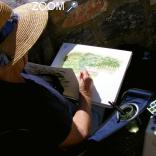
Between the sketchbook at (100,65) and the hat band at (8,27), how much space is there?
1.72 feet

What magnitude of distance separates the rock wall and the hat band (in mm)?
589

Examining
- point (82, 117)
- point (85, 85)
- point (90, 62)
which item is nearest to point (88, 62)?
point (90, 62)

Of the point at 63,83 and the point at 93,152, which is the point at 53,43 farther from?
the point at 93,152

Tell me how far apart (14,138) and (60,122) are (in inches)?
7.5

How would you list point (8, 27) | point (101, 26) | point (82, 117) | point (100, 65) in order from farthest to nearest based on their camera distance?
1. point (101, 26)
2. point (100, 65)
3. point (82, 117)
4. point (8, 27)

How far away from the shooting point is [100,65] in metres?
1.75

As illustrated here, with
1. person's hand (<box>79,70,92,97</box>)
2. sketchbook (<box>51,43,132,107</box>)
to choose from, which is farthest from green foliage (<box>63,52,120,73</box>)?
person's hand (<box>79,70,92,97</box>)

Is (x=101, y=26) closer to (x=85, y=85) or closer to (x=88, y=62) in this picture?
(x=88, y=62)

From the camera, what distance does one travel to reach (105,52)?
1820 mm

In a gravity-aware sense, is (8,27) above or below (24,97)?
above

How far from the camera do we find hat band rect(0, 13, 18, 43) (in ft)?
3.98

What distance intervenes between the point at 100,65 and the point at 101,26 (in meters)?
0.41

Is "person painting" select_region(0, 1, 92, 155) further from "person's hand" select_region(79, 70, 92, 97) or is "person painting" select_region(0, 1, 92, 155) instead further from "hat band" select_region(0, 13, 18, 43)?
"person's hand" select_region(79, 70, 92, 97)

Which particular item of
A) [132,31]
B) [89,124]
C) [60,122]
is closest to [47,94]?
[60,122]
